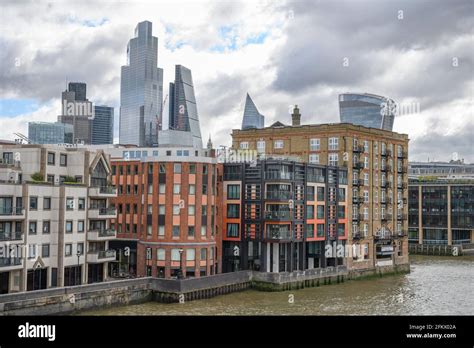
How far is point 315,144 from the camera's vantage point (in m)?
95.8

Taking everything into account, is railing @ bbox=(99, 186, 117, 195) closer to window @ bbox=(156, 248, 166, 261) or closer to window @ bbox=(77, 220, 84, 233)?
window @ bbox=(77, 220, 84, 233)

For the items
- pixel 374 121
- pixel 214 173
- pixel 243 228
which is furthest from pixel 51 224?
pixel 374 121

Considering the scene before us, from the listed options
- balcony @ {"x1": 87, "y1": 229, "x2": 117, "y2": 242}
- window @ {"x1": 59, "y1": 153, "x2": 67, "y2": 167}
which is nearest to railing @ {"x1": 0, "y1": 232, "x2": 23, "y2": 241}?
balcony @ {"x1": 87, "y1": 229, "x2": 117, "y2": 242}

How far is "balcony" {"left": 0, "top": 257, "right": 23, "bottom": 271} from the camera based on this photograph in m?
52.6

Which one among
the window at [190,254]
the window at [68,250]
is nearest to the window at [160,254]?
the window at [190,254]

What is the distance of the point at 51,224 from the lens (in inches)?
2325

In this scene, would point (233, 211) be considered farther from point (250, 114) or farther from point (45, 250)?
point (250, 114)

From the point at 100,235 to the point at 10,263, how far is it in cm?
1241

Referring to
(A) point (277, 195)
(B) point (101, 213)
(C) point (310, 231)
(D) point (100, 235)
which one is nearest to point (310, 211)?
(C) point (310, 231)

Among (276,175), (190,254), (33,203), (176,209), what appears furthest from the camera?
(276,175)

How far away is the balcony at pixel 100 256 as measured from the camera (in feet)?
208

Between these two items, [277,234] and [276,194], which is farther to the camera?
[276,194]

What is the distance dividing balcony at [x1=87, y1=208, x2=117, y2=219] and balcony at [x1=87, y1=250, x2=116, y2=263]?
11.8ft
